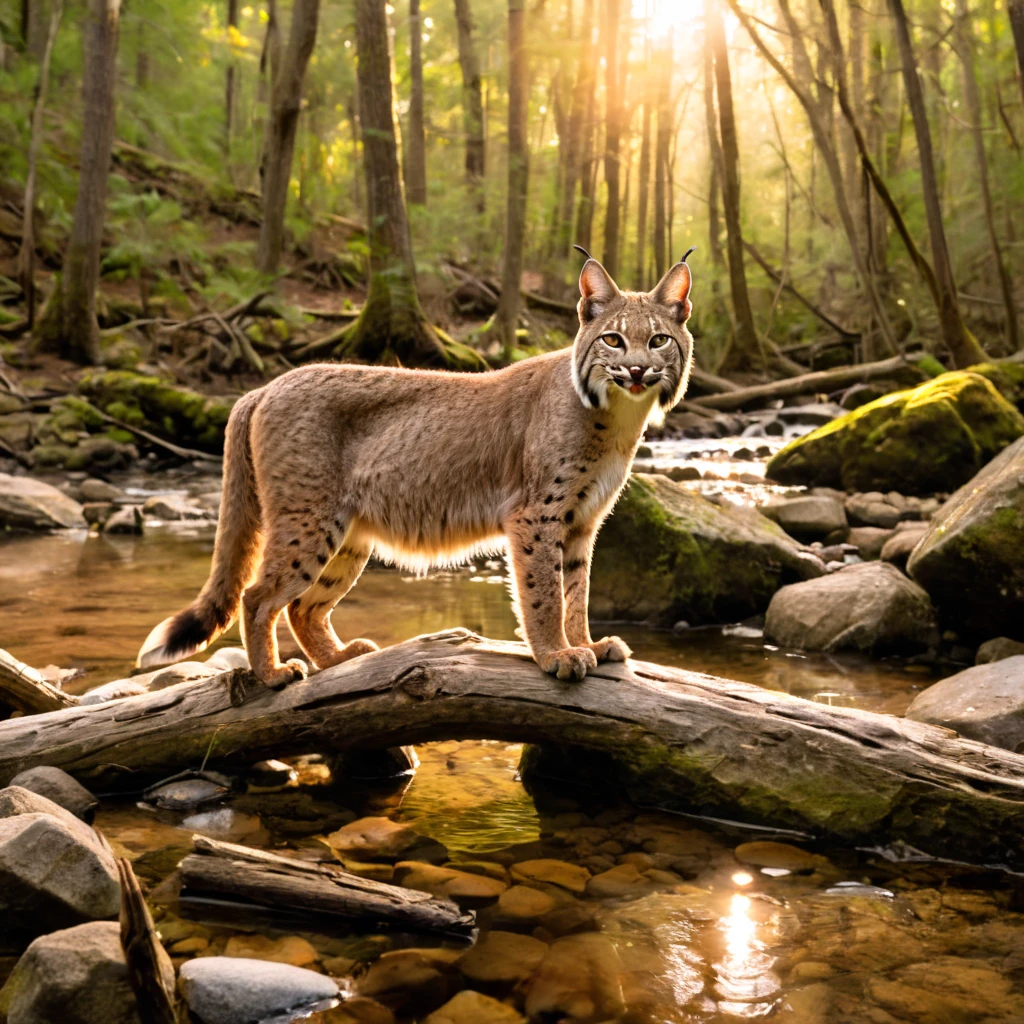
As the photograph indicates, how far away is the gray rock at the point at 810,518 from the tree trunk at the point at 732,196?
47.0ft

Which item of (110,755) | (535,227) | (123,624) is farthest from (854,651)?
(535,227)

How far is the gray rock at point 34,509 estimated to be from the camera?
42.0 feet

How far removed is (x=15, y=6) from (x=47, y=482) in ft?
51.8

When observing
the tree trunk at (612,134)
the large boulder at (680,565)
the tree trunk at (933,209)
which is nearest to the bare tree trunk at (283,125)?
the tree trunk at (612,134)

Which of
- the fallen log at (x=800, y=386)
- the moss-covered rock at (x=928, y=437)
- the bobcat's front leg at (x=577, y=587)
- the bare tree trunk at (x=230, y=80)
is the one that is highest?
the bare tree trunk at (x=230, y=80)

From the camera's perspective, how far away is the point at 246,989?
10.2 feet

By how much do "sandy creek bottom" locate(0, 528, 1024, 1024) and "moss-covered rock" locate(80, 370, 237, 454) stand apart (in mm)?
11062

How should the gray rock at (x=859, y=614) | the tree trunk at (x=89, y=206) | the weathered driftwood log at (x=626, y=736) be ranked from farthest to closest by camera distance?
the tree trunk at (x=89, y=206), the gray rock at (x=859, y=614), the weathered driftwood log at (x=626, y=736)

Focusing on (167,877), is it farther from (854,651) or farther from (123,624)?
(854,651)

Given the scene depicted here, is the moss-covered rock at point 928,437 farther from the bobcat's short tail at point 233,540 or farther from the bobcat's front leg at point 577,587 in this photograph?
the bobcat's short tail at point 233,540

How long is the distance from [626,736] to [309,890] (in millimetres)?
1653

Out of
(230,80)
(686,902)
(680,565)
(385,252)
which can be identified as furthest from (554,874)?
(230,80)

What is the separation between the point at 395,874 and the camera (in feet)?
13.8

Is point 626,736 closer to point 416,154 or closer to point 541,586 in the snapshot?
point 541,586
